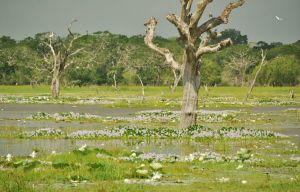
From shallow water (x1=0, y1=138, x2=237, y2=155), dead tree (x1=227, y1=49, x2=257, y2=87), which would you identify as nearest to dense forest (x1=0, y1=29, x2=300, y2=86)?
dead tree (x1=227, y1=49, x2=257, y2=87)

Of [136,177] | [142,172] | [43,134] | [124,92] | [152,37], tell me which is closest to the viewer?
[142,172]

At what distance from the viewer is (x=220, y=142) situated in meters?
27.7

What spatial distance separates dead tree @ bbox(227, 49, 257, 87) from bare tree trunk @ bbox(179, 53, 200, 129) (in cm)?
11934

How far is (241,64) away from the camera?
151375 mm

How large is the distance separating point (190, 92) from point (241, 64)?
12145 centimetres

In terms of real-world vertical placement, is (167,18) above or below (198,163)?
above

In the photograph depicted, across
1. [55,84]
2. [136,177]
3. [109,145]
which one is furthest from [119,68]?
[136,177]

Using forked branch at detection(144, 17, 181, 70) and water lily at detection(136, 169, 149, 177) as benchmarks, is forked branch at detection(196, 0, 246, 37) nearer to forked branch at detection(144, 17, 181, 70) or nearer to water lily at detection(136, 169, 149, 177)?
forked branch at detection(144, 17, 181, 70)

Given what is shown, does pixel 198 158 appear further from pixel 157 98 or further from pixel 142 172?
pixel 157 98

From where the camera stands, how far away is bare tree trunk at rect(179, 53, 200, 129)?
31784 mm

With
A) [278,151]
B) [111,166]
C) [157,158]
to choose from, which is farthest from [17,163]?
[278,151]

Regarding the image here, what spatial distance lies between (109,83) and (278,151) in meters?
125

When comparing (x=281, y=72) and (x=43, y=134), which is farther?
(x=281, y=72)

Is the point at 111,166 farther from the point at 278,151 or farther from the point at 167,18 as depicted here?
the point at 167,18
